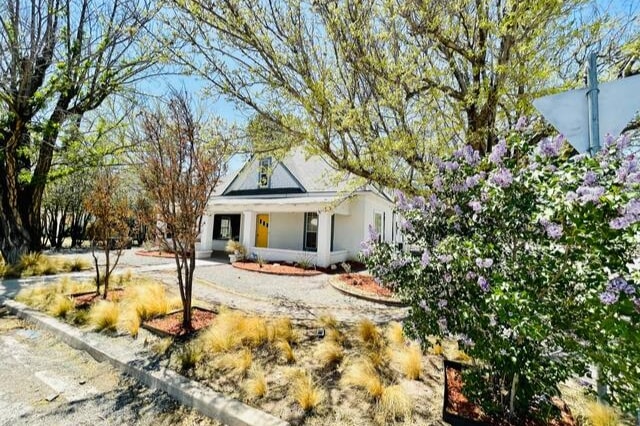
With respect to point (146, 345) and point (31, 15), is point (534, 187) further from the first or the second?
point (31, 15)

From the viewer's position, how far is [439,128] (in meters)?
6.59

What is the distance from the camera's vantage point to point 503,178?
2.51 meters

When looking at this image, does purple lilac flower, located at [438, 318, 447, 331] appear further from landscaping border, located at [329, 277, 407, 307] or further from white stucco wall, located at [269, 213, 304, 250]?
white stucco wall, located at [269, 213, 304, 250]

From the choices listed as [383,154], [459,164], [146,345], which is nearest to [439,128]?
[383,154]

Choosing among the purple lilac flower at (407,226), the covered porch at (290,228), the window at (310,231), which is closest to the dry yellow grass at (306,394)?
the purple lilac flower at (407,226)

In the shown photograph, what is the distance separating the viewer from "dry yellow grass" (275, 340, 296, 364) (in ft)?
14.3

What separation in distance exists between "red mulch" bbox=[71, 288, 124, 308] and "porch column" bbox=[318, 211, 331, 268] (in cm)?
815

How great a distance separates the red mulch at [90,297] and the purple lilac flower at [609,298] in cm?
839

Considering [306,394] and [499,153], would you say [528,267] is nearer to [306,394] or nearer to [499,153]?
[499,153]

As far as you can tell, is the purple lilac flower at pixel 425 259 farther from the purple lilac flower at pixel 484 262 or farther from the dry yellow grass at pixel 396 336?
the dry yellow grass at pixel 396 336

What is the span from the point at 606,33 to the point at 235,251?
584 inches

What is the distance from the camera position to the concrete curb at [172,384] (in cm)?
311

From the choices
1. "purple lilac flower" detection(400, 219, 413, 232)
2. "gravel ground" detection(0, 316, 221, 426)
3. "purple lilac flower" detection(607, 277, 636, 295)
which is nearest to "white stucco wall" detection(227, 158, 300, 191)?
"gravel ground" detection(0, 316, 221, 426)

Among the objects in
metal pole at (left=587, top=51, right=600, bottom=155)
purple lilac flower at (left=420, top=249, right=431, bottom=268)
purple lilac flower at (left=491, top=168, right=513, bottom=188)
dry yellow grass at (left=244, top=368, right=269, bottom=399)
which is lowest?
dry yellow grass at (left=244, top=368, right=269, bottom=399)
